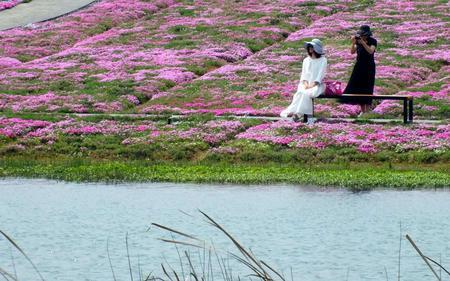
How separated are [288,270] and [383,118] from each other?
17497mm

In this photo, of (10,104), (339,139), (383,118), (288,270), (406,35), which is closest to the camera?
(288,270)

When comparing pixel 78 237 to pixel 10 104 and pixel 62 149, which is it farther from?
pixel 10 104

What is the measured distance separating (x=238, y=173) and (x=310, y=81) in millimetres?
5578

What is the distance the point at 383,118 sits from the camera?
105 feet

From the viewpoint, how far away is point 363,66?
30625mm

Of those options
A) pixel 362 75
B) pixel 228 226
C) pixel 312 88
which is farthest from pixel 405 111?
pixel 228 226

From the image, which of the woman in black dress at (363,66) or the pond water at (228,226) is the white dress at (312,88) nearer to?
the woman in black dress at (363,66)

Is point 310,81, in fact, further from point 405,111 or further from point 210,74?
point 210,74

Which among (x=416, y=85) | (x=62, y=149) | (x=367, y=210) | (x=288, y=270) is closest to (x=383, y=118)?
(x=416, y=85)

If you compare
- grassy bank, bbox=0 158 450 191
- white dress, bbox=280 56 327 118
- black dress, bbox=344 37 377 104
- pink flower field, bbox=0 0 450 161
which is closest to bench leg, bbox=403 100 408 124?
pink flower field, bbox=0 0 450 161

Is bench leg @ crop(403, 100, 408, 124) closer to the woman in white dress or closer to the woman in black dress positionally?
the woman in black dress

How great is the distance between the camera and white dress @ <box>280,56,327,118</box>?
29.6m

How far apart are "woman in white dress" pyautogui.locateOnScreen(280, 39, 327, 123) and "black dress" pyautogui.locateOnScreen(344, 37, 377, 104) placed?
1.19m

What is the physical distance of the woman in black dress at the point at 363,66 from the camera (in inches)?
1201
